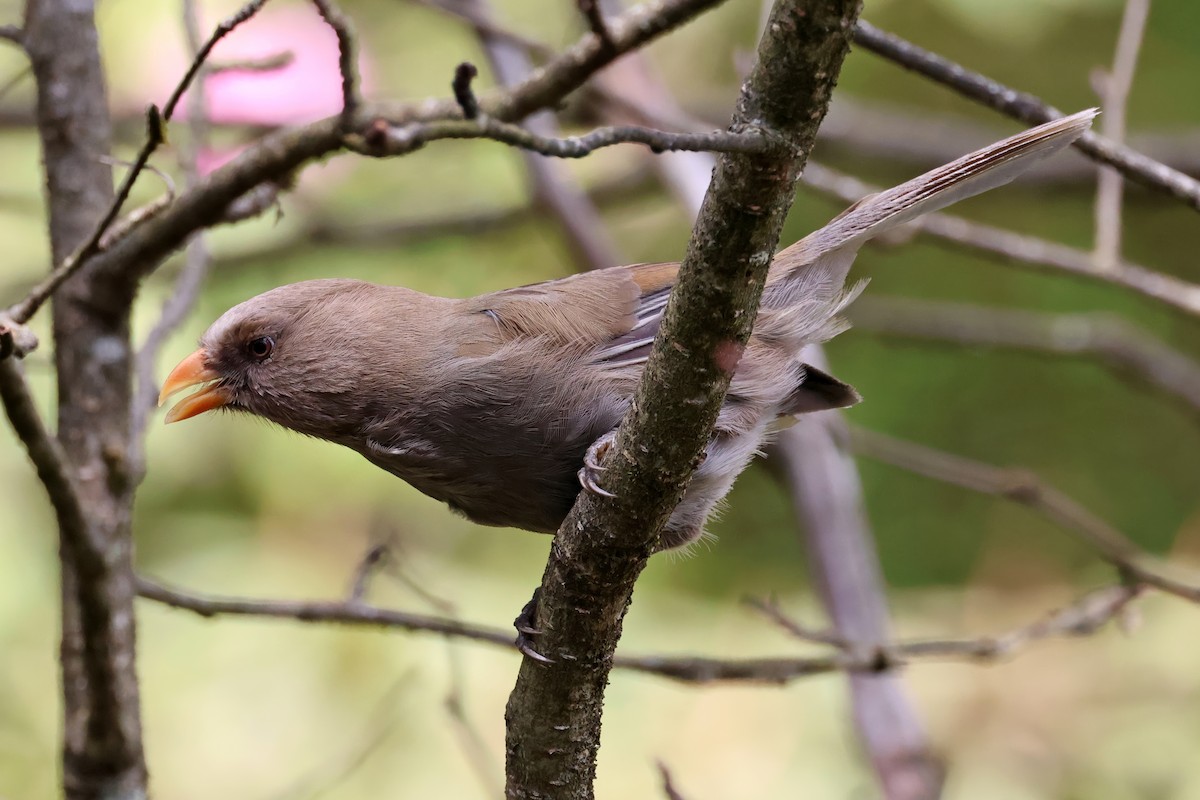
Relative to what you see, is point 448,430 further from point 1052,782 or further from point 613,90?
point 1052,782

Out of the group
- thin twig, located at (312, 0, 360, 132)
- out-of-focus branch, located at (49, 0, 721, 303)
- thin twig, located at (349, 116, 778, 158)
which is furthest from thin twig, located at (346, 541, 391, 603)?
thin twig, located at (349, 116, 778, 158)

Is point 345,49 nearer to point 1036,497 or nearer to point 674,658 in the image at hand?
point 674,658

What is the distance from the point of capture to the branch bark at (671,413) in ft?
5.97

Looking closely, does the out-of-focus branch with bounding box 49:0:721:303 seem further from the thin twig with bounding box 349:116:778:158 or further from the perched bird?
the perched bird

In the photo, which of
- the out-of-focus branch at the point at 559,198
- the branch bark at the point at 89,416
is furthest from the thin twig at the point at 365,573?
the out-of-focus branch at the point at 559,198

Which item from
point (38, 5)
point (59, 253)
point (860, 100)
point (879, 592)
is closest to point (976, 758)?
point (879, 592)

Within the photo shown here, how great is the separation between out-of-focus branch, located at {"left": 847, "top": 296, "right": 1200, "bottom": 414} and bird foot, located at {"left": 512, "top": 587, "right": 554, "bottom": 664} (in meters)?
2.75

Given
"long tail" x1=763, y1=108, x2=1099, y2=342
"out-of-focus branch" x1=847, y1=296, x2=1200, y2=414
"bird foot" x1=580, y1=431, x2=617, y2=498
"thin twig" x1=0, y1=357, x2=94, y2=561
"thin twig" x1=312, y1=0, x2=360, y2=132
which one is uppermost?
"out-of-focus branch" x1=847, y1=296, x2=1200, y2=414

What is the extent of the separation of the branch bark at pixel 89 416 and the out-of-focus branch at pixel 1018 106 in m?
1.96

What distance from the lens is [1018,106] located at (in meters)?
2.98

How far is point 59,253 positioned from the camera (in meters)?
3.09

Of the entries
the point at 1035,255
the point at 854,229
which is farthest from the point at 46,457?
the point at 1035,255

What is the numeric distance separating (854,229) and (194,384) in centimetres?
193

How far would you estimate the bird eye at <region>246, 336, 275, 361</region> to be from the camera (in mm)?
3410
